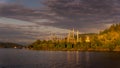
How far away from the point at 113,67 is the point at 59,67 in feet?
63.4

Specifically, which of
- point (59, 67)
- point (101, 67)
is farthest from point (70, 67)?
point (101, 67)

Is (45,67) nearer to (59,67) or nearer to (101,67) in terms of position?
(59,67)

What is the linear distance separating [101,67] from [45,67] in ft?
66.0

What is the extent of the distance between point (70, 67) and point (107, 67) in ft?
43.7

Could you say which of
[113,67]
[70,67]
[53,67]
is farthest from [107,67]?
[53,67]

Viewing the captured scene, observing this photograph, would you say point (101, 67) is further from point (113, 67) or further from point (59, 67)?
point (59, 67)

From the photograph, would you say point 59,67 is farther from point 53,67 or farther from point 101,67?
point 101,67

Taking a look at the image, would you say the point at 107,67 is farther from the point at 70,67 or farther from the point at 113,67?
the point at 70,67

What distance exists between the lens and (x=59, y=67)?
88.1m

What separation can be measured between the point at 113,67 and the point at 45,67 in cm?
2438

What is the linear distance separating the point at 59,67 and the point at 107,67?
680 inches

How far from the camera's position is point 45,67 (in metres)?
88.4

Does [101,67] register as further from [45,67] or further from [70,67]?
[45,67]

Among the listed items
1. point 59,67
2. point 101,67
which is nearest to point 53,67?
point 59,67
